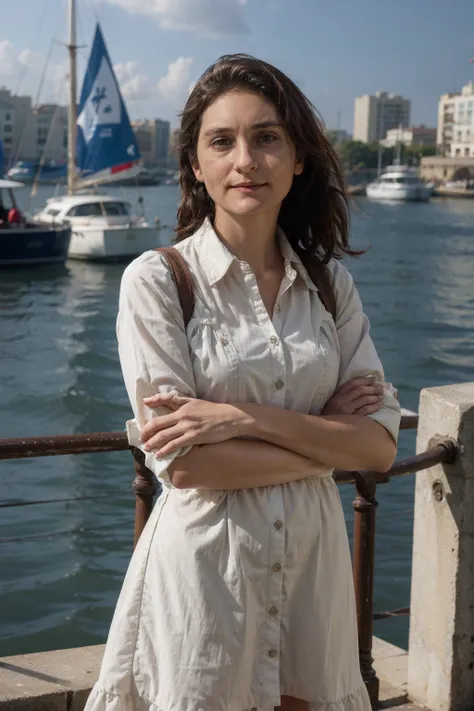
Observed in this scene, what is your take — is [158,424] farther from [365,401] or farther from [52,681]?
[52,681]

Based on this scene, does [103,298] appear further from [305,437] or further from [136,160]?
[305,437]

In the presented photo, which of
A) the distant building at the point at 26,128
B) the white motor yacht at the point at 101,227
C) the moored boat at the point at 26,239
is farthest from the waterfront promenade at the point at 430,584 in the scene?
the distant building at the point at 26,128

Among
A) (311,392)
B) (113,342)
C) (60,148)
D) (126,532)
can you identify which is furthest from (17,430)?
(60,148)

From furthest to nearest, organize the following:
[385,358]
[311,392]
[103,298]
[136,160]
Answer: [136,160] → [103,298] → [385,358] → [311,392]

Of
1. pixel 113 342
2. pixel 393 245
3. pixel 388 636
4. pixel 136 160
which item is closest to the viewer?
pixel 388 636

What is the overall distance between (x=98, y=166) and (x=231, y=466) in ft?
117

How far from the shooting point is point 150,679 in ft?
6.10

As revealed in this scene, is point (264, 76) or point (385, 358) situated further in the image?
point (385, 358)

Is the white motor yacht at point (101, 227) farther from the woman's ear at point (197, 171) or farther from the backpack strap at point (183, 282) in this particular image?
the backpack strap at point (183, 282)

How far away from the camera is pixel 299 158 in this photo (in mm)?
2080

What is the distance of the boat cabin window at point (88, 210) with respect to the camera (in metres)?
33.0

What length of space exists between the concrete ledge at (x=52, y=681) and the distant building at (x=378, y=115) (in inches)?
6858

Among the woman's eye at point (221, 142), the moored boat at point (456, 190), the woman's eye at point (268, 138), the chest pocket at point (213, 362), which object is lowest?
the moored boat at point (456, 190)

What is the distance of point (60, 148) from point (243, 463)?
145360 millimetres
